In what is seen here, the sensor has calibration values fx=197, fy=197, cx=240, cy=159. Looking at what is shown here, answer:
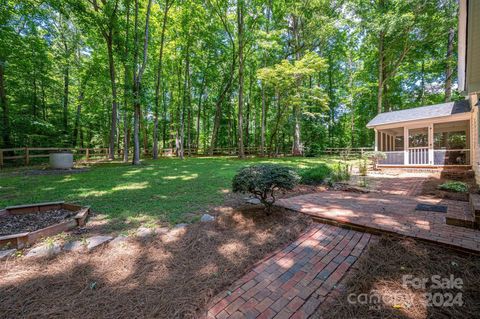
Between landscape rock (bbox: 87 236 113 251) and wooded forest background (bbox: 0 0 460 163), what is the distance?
889cm

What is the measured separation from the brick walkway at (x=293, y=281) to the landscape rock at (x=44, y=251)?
211cm

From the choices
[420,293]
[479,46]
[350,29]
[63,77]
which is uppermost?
[350,29]

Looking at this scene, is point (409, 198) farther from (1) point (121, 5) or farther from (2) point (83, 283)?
(1) point (121, 5)

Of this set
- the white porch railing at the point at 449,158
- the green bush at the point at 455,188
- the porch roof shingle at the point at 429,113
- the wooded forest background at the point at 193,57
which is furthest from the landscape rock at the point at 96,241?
the porch roof shingle at the point at 429,113

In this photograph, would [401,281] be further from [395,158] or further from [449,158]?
[449,158]

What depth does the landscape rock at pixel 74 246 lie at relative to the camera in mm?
2439

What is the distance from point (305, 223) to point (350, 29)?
20232 mm

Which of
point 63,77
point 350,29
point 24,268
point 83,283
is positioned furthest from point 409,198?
point 63,77

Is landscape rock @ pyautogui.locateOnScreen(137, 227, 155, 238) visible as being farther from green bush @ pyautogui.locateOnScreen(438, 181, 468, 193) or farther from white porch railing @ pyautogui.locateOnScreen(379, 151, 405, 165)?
white porch railing @ pyautogui.locateOnScreen(379, 151, 405, 165)

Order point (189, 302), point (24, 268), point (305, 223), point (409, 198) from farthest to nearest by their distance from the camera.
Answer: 1. point (409, 198)
2. point (305, 223)
3. point (24, 268)
4. point (189, 302)

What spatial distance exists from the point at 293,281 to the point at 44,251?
291 centimetres

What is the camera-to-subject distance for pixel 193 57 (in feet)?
→ 55.6

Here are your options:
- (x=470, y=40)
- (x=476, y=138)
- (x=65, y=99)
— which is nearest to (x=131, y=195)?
(x=470, y=40)

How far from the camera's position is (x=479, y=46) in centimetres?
345
